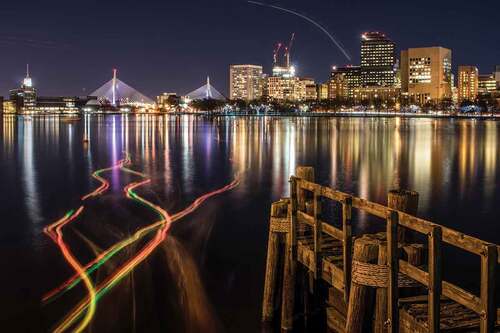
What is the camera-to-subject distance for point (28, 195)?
84.2 ft

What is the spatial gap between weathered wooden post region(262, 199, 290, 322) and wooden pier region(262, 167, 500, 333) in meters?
0.02

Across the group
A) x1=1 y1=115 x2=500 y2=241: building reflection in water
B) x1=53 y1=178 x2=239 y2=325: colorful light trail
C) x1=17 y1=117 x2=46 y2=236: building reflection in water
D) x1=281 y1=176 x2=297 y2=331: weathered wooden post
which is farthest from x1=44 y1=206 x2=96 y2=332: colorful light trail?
x1=281 y1=176 x2=297 y2=331: weathered wooden post

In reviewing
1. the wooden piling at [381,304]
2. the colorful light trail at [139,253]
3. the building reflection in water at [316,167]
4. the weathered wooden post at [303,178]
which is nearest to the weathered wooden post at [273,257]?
the weathered wooden post at [303,178]

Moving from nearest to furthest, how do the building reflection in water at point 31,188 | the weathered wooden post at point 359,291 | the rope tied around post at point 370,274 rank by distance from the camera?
the rope tied around post at point 370,274
the weathered wooden post at point 359,291
the building reflection in water at point 31,188

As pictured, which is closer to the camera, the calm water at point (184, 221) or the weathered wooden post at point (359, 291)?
the weathered wooden post at point (359, 291)

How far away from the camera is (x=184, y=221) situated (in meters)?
19.5

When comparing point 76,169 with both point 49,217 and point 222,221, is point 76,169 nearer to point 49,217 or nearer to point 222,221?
point 49,217

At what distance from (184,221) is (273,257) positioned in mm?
9297

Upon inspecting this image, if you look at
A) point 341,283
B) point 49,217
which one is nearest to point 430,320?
point 341,283

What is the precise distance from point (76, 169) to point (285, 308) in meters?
28.3

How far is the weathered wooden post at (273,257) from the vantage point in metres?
10.5

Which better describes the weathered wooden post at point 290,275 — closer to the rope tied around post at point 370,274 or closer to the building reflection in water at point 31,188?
the rope tied around post at point 370,274

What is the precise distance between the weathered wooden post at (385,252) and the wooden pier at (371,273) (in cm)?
1

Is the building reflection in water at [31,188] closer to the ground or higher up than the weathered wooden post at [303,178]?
closer to the ground
